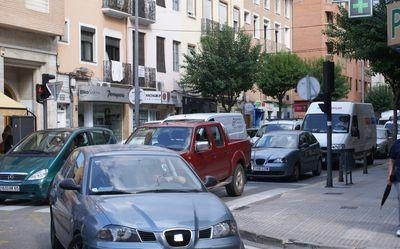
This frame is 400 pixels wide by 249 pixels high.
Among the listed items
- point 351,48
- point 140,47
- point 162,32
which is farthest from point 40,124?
point 351,48

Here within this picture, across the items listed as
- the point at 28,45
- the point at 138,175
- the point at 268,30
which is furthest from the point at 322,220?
the point at 268,30

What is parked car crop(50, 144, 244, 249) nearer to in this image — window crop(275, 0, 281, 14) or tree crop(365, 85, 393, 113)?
window crop(275, 0, 281, 14)

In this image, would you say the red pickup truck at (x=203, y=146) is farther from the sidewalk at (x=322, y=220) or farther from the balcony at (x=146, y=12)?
the balcony at (x=146, y=12)

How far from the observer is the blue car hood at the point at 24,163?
44.1 feet

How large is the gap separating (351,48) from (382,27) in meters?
1.97

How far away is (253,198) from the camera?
14.2 m

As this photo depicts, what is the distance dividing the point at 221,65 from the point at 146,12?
5438 mm

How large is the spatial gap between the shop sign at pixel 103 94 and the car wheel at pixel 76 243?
22436 mm

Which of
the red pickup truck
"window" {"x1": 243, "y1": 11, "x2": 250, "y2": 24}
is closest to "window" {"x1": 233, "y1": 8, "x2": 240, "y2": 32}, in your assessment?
"window" {"x1": 243, "y1": 11, "x2": 250, "y2": 24}

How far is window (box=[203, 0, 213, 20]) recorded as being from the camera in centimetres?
4031

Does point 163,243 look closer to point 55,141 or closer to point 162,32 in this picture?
point 55,141

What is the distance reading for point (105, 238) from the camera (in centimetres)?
582

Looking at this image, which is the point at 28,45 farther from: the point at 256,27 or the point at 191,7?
the point at 256,27

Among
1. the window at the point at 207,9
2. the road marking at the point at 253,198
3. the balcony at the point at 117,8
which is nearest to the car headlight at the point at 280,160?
the road marking at the point at 253,198
